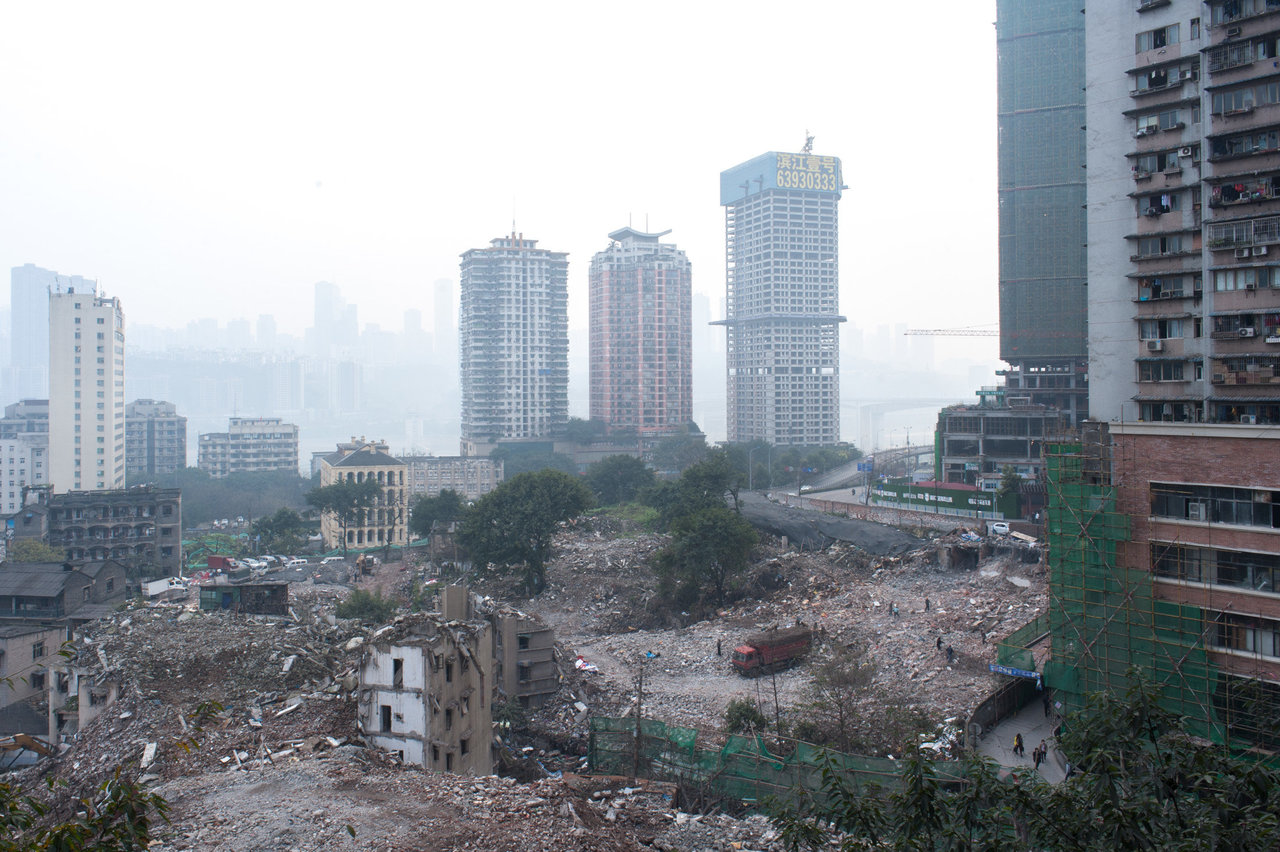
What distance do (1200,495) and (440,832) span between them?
37.3 ft

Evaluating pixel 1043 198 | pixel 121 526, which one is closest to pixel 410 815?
pixel 121 526

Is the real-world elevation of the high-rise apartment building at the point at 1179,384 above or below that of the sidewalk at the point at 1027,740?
above

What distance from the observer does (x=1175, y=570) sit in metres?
12.2

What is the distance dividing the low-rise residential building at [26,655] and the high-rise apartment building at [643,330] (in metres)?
50.9

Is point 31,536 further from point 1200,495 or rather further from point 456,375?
point 456,375

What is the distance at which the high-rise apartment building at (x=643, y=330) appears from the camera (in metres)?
67.9

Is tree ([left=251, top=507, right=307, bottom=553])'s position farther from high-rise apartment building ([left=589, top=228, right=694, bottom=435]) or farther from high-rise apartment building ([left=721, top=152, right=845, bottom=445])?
high-rise apartment building ([left=721, top=152, right=845, bottom=445])

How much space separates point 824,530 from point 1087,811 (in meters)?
22.8

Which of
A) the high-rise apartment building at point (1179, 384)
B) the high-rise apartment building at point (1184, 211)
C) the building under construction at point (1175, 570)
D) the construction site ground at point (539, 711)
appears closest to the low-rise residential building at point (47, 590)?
the construction site ground at point (539, 711)

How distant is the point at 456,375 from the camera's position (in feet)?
593

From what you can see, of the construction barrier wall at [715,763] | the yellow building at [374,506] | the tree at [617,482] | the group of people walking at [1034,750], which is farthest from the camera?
the tree at [617,482]

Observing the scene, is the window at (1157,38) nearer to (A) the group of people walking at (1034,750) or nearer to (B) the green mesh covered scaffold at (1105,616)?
(B) the green mesh covered scaffold at (1105,616)

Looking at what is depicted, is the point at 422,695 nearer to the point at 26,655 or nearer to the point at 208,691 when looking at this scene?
the point at 208,691

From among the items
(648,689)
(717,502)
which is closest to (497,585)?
(717,502)
